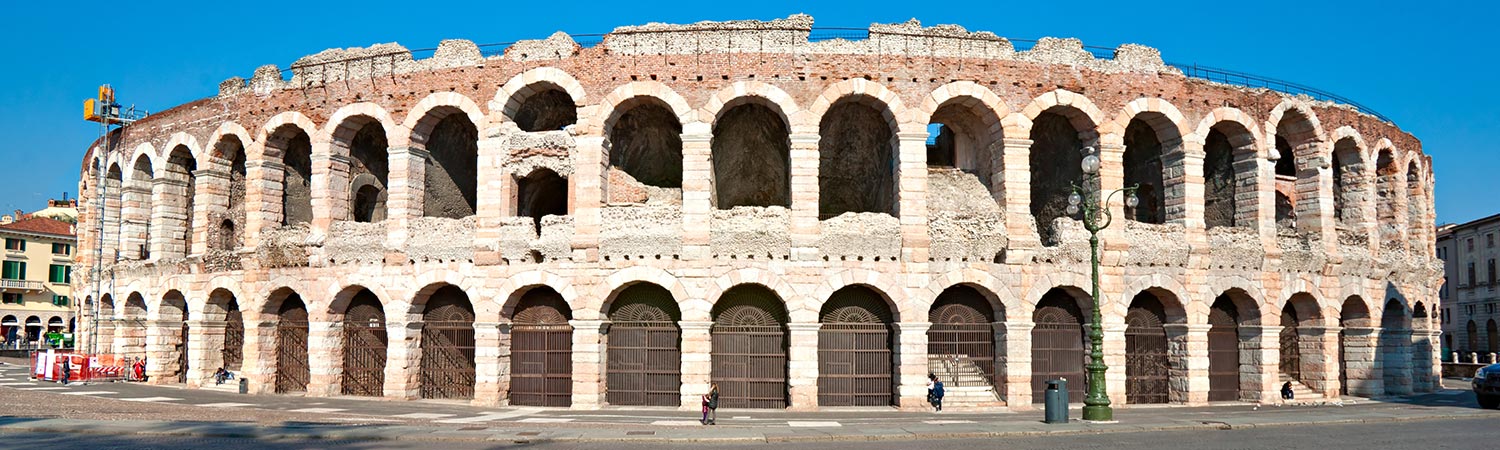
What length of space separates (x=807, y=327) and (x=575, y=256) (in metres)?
5.49

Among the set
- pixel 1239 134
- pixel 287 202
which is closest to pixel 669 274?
pixel 287 202

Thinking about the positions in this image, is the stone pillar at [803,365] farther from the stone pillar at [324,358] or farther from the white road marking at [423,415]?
the stone pillar at [324,358]

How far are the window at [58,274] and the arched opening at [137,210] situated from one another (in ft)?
141

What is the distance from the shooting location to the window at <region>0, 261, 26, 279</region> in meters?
63.5

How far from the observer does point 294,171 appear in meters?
28.5

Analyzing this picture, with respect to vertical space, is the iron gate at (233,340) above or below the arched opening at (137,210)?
below

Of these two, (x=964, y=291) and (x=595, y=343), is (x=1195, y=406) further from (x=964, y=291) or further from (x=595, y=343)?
(x=595, y=343)

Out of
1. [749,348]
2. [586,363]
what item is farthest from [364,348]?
[749,348]

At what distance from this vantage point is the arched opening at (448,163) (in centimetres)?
2592

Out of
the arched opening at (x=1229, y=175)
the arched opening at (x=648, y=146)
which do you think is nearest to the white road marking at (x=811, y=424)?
the arched opening at (x=648, y=146)

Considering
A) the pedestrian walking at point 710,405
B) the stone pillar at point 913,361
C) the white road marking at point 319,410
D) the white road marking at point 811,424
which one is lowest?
the white road marking at point 319,410

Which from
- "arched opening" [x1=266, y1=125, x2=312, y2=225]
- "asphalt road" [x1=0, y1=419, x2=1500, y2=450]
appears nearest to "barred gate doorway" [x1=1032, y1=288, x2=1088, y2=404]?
"asphalt road" [x1=0, y1=419, x2=1500, y2=450]

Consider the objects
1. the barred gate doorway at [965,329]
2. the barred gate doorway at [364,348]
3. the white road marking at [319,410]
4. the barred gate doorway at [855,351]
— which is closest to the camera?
the white road marking at [319,410]

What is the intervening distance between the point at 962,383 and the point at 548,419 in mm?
9619
